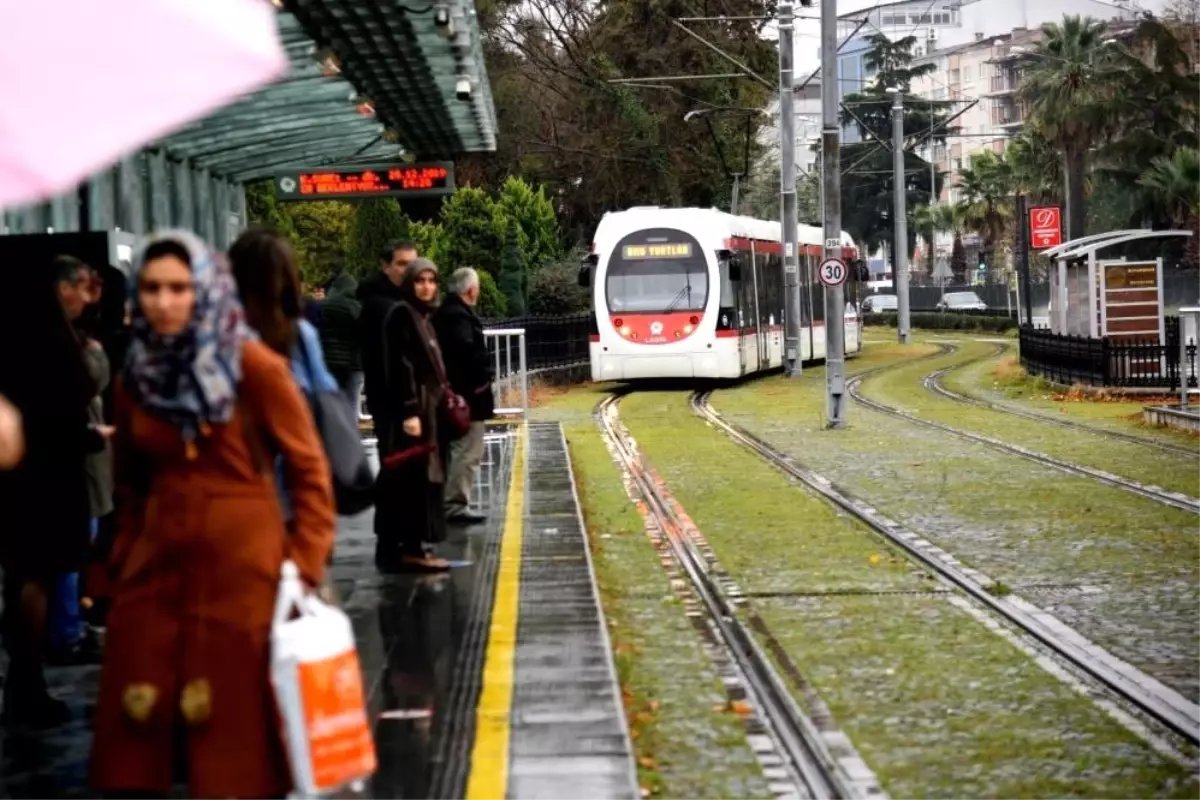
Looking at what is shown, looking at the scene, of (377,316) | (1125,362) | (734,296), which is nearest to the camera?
(377,316)

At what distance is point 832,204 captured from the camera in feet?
87.5

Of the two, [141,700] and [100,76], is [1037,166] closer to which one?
[141,700]

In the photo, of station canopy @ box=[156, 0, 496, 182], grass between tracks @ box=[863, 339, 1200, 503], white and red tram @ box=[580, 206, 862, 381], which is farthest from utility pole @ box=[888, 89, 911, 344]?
station canopy @ box=[156, 0, 496, 182]

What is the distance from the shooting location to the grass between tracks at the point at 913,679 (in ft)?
23.0

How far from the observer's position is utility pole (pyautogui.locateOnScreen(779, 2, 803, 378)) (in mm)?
38562

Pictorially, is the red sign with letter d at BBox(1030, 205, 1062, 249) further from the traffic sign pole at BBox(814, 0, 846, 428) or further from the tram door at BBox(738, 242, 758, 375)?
the traffic sign pole at BBox(814, 0, 846, 428)

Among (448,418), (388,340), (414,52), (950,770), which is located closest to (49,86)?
(950,770)

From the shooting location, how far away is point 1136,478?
57.0ft

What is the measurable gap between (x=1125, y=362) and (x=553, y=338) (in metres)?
12.8

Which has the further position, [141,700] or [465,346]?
[465,346]

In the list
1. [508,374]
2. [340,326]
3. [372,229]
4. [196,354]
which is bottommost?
[508,374]

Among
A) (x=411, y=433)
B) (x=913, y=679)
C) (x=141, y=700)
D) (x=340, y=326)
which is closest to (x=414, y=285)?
(x=411, y=433)

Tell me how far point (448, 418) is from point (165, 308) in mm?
6758

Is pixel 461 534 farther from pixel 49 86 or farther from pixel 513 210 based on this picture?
pixel 513 210
